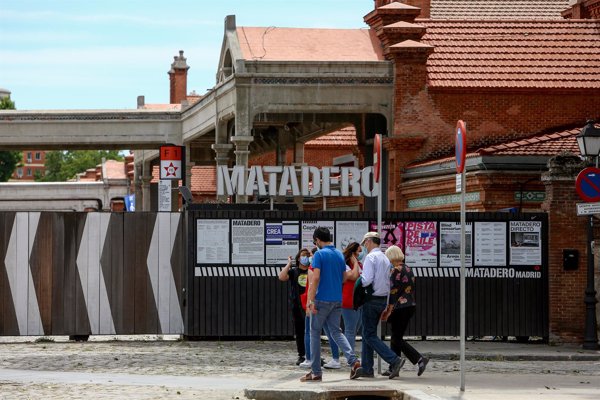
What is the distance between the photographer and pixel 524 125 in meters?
38.6

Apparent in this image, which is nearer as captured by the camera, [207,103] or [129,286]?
[129,286]

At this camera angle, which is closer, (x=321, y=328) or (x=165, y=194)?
(x=321, y=328)

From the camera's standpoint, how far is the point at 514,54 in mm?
39562

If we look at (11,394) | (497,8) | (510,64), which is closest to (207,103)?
(510,64)

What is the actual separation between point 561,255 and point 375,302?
24.3 feet

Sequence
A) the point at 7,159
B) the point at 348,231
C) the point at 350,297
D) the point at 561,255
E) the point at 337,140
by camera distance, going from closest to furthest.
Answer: the point at 350,297, the point at 561,255, the point at 348,231, the point at 337,140, the point at 7,159

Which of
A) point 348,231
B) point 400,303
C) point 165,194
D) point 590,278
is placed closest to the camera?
point 400,303

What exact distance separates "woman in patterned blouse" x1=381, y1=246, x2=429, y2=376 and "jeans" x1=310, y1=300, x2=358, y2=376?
66 cm

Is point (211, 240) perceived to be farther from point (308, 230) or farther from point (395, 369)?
point (395, 369)

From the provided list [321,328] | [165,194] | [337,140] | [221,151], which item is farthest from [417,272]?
[337,140]

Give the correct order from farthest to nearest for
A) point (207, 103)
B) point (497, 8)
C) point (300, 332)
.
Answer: point (497, 8), point (207, 103), point (300, 332)

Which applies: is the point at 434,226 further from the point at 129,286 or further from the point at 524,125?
the point at 524,125

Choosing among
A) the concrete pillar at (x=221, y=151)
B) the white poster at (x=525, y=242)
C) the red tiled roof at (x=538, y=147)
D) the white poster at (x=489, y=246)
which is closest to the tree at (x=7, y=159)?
the concrete pillar at (x=221, y=151)

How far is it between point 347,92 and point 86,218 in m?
16.1
